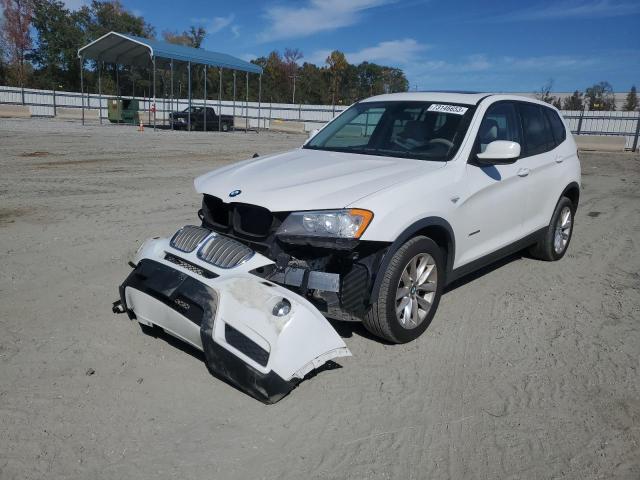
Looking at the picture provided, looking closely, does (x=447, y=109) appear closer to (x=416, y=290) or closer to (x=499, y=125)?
(x=499, y=125)

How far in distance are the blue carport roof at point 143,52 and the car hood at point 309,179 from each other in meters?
25.1

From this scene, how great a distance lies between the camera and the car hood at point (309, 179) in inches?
144

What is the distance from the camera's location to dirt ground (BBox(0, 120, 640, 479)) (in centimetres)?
274

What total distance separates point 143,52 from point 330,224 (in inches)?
1248

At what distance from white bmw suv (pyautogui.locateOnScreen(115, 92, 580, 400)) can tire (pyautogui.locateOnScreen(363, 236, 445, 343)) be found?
1 cm

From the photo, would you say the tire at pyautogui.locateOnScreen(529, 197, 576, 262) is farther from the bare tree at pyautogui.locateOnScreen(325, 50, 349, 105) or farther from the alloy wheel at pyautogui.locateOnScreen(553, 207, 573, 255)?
the bare tree at pyautogui.locateOnScreen(325, 50, 349, 105)

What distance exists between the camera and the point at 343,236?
348cm

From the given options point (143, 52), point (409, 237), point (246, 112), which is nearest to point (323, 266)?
point (409, 237)

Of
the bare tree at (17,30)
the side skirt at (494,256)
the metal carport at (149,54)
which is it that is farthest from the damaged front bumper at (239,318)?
the bare tree at (17,30)

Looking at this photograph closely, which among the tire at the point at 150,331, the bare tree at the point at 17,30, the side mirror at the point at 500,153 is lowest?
the tire at the point at 150,331

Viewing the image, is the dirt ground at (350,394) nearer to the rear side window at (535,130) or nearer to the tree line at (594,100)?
the rear side window at (535,130)

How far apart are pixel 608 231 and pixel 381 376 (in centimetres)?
624

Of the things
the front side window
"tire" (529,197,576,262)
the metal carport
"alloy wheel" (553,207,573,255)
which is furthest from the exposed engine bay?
the metal carport

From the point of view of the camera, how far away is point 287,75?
74250 millimetres
